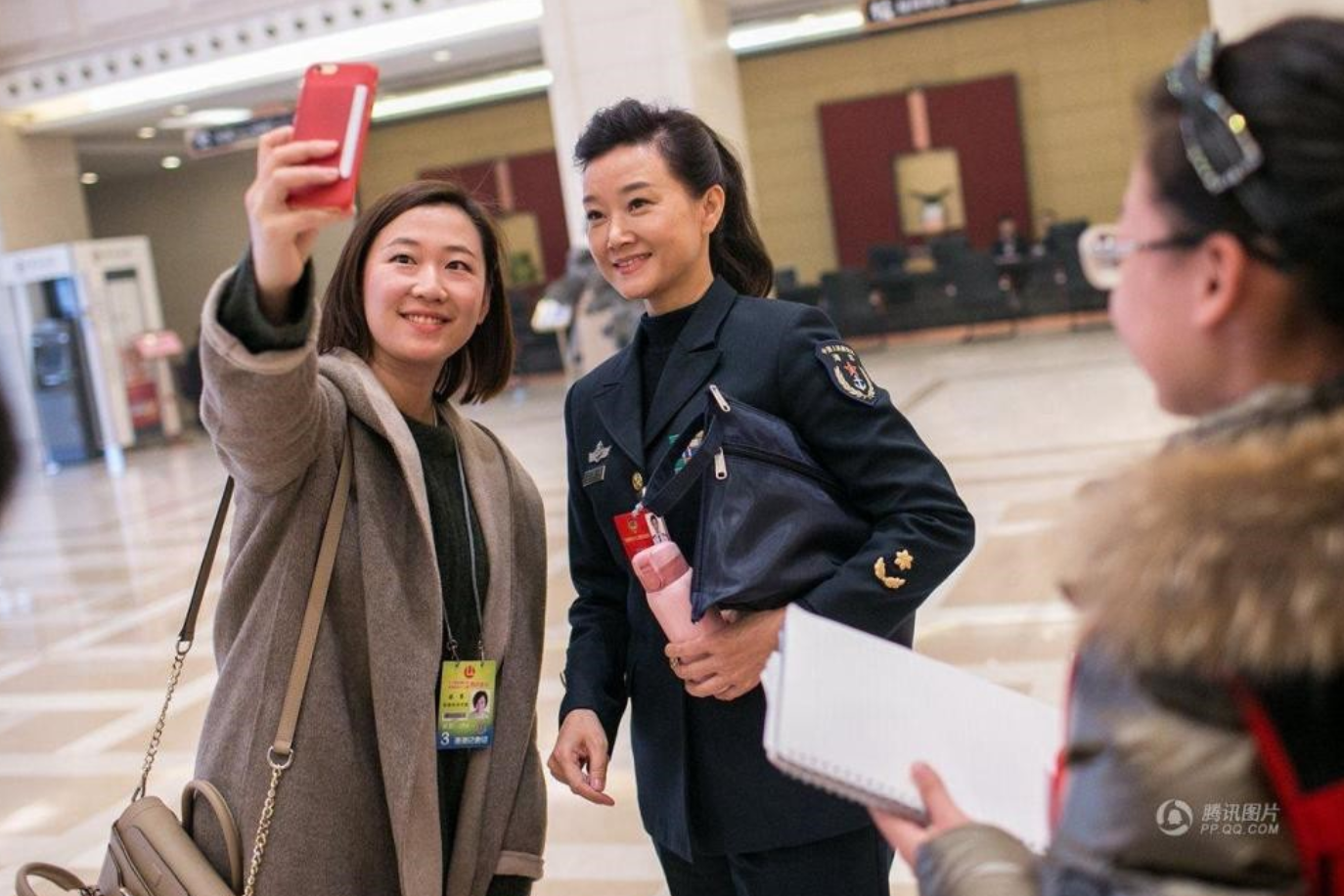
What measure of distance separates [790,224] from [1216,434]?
2335 centimetres

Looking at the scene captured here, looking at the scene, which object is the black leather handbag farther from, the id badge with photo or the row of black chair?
the row of black chair

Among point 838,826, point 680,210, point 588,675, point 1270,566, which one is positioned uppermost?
point 680,210

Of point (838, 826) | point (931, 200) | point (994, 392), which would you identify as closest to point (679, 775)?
point (838, 826)

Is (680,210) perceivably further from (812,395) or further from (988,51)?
(988,51)

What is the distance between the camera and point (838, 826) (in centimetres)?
212

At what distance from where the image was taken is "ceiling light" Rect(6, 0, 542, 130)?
1634 centimetres

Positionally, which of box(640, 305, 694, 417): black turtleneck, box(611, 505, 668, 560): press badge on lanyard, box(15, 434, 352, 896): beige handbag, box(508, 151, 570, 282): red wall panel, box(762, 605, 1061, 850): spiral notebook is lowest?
box(15, 434, 352, 896): beige handbag

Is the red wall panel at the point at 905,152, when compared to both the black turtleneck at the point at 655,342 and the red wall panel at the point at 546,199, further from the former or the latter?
the black turtleneck at the point at 655,342

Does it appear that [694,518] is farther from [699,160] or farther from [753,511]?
[699,160]

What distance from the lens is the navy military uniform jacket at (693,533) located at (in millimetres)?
2102

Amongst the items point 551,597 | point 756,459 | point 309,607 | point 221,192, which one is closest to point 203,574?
point 309,607

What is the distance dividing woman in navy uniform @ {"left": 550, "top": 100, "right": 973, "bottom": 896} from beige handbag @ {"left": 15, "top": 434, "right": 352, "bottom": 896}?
0.44 metres

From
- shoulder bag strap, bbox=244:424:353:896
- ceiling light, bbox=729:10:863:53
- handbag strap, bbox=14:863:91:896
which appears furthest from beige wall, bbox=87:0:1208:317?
handbag strap, bbox=14:863:91:896

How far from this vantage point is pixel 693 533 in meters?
2.13
